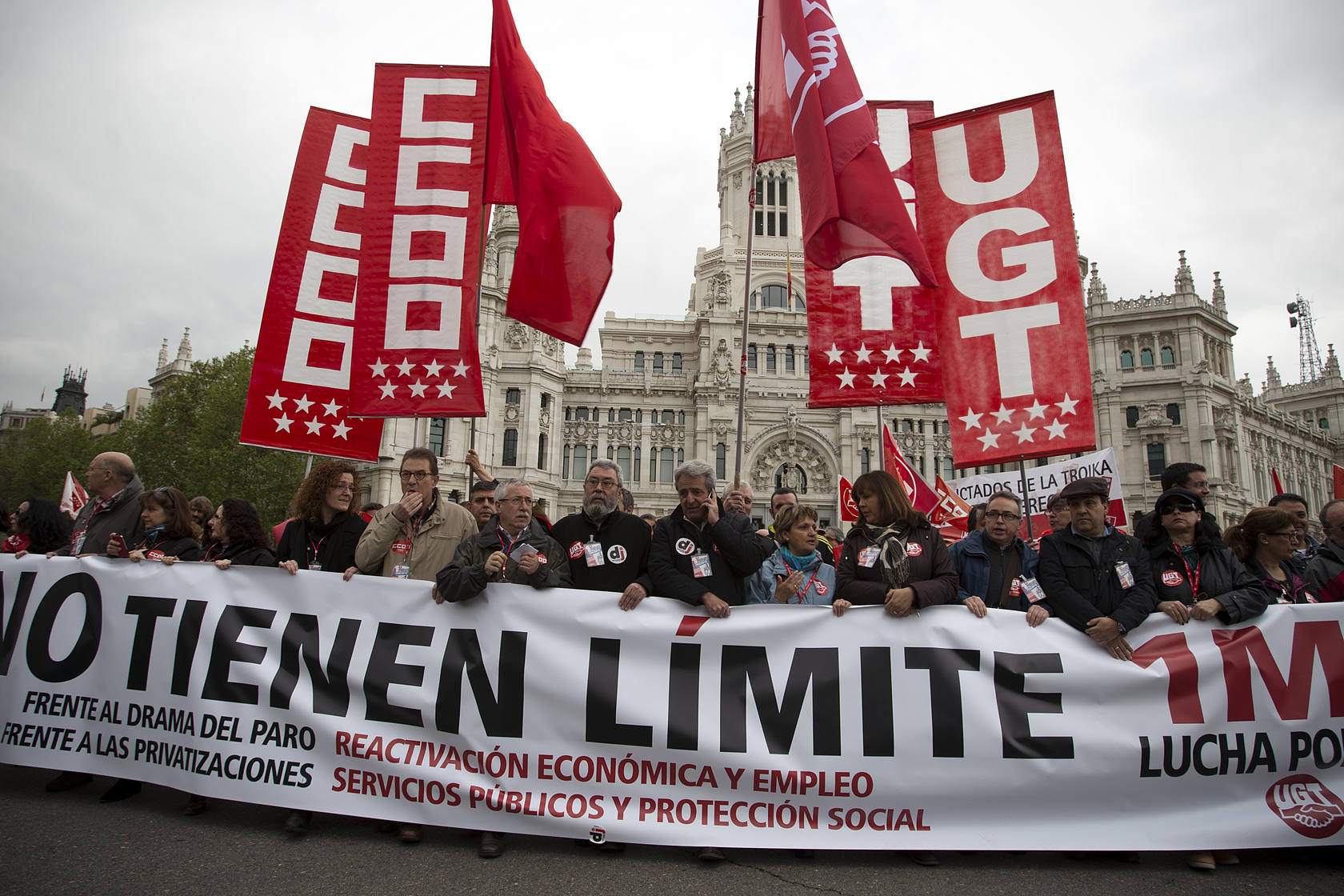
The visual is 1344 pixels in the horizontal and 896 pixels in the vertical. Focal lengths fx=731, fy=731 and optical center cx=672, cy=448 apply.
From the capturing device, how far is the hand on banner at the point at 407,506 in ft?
17.5

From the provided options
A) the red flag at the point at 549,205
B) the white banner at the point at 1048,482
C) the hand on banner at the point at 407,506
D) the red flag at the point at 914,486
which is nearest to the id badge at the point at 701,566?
the hand on banner at the point at 407,506

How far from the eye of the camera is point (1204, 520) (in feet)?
16.7

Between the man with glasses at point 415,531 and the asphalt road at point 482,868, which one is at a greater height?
the man with glasses at point 415,531

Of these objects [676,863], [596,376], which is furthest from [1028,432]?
[596,376]

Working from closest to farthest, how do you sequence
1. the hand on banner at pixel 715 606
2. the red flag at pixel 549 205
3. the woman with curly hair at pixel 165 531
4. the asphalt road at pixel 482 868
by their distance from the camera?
the asphalt road at pixel 482 868
the hand on banner at pixel 715 606
the woman with curly hair at pixel 165 531
the red flag at pixel 549 205

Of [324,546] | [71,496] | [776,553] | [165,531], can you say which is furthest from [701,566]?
[71,496]

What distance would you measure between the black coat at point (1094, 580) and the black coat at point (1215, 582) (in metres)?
0.23

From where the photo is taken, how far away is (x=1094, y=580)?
191 inches

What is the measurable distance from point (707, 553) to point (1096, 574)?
257 centimetres

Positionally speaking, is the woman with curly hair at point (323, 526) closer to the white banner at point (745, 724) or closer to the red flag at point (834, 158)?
the white banner at point (745, 724)

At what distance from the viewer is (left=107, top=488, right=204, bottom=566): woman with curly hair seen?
5781 mm

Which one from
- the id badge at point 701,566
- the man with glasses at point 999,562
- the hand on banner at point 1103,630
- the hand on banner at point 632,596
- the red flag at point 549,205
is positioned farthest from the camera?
the red flag at point 549,205

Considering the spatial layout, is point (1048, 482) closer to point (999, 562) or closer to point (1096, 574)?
point (999, 562)

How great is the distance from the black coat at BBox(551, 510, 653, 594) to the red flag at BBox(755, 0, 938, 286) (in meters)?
3.12
